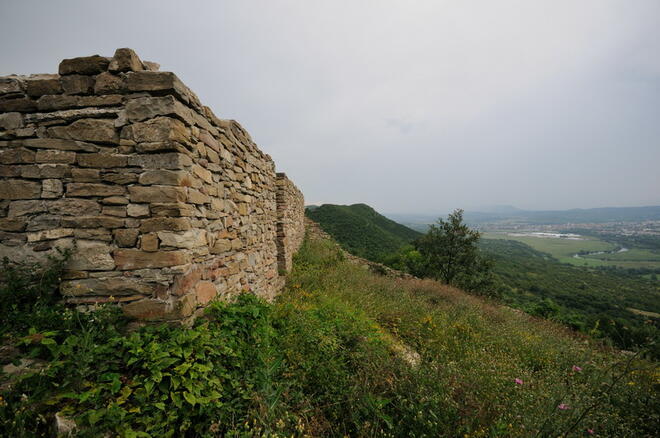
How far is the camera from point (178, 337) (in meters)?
2.13

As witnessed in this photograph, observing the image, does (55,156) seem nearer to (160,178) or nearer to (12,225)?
(12,225)

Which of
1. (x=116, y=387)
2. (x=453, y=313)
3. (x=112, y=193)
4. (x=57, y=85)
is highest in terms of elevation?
(x=57, y=85)

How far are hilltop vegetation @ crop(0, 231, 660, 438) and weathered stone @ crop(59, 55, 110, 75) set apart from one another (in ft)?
7.81

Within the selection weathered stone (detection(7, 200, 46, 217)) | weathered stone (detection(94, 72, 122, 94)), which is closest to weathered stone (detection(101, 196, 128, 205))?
weathered stone (detection(7, 200, 46, 217))

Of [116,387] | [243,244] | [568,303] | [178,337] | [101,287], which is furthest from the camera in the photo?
[568,303]

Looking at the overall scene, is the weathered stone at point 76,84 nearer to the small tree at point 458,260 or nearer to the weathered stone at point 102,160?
the weathered stone at point 102,160

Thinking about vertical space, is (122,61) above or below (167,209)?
above

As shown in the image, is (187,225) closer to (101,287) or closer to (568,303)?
(101,287)

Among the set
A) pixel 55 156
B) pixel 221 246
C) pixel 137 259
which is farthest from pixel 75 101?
pixel 221 246

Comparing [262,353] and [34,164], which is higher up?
[34,164]

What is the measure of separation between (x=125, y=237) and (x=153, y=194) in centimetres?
50

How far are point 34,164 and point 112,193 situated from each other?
0.83m

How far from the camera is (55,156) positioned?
2404 millimetres

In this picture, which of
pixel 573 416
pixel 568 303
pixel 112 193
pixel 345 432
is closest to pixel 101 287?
pixel 112 193
